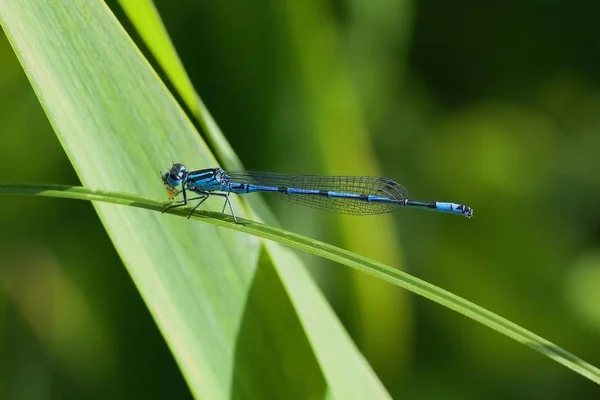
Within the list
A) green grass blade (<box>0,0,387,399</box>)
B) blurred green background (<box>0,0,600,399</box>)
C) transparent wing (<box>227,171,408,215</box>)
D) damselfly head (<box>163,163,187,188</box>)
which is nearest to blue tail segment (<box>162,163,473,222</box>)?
transparent wing (<box>227,171,408,215</box>)

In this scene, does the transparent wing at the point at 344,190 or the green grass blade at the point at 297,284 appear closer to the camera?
the green grass blade at the point at 297,284

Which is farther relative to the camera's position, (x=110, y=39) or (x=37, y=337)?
(x=37, y=337)

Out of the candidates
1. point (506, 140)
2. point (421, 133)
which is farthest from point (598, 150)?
point (421, 133)

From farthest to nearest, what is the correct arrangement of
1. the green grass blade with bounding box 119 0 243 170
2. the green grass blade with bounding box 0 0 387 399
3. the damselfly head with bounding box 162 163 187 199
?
the damselfly head with bounding box 162 163 187 199, the green grass blade with bounding box 119 0 243 170, the green grass blade with bounding box 0 0 387 399

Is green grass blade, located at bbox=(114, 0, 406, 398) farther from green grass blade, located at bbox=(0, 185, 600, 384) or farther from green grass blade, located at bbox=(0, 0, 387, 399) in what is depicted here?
green grass blade, located at bbox=(0, 185, 600, 384)

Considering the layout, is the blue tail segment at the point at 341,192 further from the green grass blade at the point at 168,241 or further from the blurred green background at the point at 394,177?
the green grass blade at the point at 168,241

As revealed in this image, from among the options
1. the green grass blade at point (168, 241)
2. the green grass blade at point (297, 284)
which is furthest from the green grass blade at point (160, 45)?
the green grass blade at point (168, 241)

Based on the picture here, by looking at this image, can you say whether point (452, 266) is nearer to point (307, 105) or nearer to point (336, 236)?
point (336, 236)
